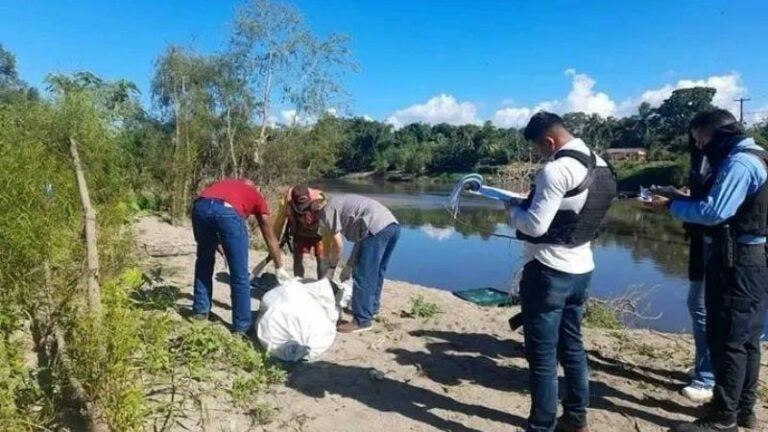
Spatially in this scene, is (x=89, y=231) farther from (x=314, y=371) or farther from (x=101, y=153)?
(x=314, y=371)

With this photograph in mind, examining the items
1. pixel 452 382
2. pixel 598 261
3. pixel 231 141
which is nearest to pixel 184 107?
pixel 231 141

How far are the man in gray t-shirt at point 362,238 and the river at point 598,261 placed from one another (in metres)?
3.33

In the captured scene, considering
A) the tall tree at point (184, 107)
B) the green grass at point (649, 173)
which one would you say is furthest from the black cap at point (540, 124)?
the green grass at point (649, 173)

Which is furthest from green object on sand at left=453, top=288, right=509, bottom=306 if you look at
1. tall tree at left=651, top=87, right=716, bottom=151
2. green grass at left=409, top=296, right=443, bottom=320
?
tall tree at left=651, top=87, right=716, bottom=151

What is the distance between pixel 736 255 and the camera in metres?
2.88

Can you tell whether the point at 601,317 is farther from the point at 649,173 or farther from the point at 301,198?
the point at 649,173

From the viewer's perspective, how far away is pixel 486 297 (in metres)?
7.64

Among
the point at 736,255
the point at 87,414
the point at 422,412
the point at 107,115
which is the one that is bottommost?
the point at 422,412

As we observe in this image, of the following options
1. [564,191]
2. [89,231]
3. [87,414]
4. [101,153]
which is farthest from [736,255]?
[101,153]

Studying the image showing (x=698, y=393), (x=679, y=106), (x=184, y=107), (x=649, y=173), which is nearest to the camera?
(x=698, y=393)

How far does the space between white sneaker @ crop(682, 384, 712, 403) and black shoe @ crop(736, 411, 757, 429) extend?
351 mm

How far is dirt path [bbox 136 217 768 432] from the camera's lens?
336cm

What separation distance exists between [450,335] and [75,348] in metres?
3.05

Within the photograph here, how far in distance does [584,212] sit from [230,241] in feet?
8.75
